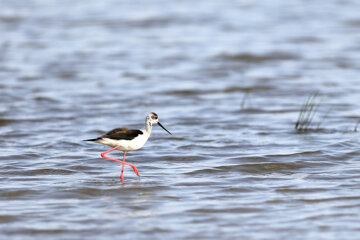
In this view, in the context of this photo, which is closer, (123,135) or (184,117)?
(123,135)

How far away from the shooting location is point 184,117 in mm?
13766

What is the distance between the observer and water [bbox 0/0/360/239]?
7.53 meters

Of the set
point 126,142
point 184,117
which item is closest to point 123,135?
point 126,142

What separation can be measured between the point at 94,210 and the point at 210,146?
3886 millimetres

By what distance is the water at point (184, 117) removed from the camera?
7531mm

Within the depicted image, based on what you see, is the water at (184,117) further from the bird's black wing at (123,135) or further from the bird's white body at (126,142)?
the bird's black wing at (123,135)

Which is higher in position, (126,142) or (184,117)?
(184,117)

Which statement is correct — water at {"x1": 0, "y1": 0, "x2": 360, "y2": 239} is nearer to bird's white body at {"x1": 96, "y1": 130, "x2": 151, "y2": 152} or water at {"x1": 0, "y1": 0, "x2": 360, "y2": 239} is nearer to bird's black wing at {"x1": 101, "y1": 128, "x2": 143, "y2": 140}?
bird's white body at {"x1": 96, "y1": 130, "x2": 151, "y2": 152}

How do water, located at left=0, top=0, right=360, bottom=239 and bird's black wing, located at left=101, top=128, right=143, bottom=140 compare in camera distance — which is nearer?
water, located at left=0, top=0, right=360, bottom=239

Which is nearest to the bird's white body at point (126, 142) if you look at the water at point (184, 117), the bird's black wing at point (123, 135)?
the bird's black wing at point (123, 135)

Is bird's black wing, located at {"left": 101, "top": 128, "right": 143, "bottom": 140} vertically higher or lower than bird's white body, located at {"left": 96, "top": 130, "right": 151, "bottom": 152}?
higher

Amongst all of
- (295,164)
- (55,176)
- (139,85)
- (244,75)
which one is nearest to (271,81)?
(244,75)

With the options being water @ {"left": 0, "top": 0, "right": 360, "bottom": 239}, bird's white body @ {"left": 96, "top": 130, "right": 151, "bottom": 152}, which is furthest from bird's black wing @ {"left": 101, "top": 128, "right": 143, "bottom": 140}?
water @ {"left": 0, "top": 0, "right": 360, "bottom": 239}

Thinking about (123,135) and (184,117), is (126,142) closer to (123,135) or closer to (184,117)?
(123,135)
